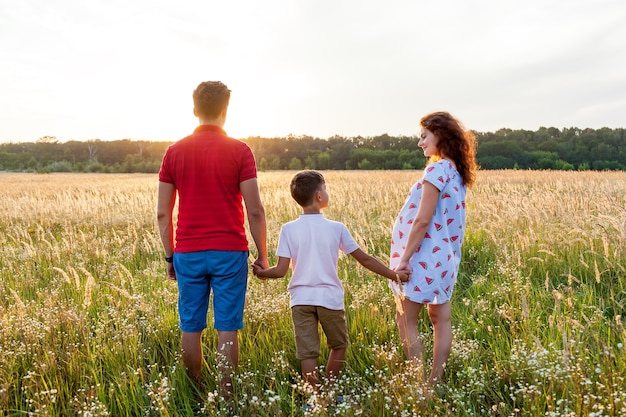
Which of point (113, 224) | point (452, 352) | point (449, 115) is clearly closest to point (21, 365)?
point (452, 352)

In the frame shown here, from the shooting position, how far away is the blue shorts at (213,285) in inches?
124

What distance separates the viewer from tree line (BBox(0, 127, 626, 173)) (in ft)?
224

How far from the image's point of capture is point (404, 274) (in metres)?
3.16

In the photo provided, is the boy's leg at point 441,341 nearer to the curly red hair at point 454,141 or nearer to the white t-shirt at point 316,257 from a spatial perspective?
the white t-shirt at point 316,257

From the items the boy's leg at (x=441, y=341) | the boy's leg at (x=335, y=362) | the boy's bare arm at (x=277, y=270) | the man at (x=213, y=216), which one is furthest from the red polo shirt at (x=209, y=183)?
the boy's leg at (x=441, y=341)

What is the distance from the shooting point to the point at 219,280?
10.4 ft

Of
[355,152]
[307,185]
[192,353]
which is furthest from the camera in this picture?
[355,152]

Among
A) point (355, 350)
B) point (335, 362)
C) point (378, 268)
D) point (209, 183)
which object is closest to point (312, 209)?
point (378, 268)

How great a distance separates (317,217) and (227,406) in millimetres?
1414

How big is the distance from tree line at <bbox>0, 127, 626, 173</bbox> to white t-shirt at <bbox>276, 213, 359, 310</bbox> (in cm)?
6260

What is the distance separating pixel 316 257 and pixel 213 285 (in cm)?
75

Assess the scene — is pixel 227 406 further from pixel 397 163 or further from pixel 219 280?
pixel 397 163

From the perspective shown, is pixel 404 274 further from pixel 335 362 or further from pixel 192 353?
pixel 192 353

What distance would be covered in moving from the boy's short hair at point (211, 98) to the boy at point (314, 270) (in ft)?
2.38
